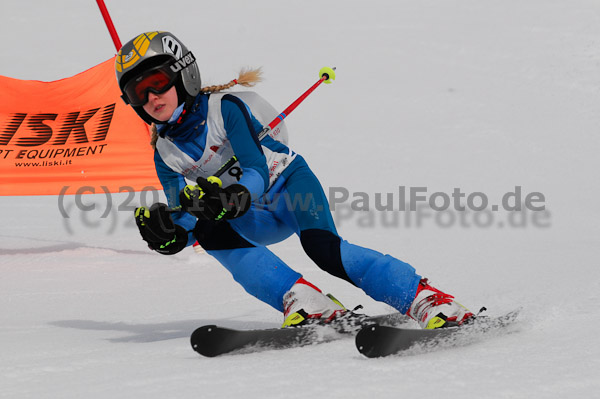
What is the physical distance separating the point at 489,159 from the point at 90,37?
24.5 ft

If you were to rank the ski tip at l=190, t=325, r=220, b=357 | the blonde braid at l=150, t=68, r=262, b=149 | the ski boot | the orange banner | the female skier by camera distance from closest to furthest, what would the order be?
the ski tip at l=190, t=325, r=220, b=357 → the ski boot → the female skier → the blonde braid at l=150, t=68, r=262, b=149 → the orange banner

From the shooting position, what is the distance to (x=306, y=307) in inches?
137

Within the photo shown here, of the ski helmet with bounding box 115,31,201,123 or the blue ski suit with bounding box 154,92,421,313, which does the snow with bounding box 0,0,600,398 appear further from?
the ski helmet with bounding box 115,31,201,123

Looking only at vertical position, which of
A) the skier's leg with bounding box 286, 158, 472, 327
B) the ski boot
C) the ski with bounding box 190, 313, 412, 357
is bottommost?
the ski with bounding box 190, 313, 412, 357

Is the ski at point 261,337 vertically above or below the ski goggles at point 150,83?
below

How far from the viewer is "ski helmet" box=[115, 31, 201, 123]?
342 cm

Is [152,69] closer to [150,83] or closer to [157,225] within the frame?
[150,83]

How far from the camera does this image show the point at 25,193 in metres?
6.93

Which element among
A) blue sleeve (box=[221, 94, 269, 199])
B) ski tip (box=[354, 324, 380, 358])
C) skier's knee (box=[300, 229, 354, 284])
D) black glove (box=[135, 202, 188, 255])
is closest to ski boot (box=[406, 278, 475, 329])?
skier's knee (box=[300, 229, 354, 284])

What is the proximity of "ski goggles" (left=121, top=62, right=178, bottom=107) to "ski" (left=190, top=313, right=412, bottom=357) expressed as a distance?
3.42 feet

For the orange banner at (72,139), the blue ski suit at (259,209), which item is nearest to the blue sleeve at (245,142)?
the blue ski suit at (259,209)

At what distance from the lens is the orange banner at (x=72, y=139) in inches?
273

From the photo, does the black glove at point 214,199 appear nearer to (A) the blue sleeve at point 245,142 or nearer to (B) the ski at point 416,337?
(A) the blue sleeve at point 245,142

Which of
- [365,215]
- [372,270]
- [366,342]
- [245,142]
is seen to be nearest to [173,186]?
[245,142]
